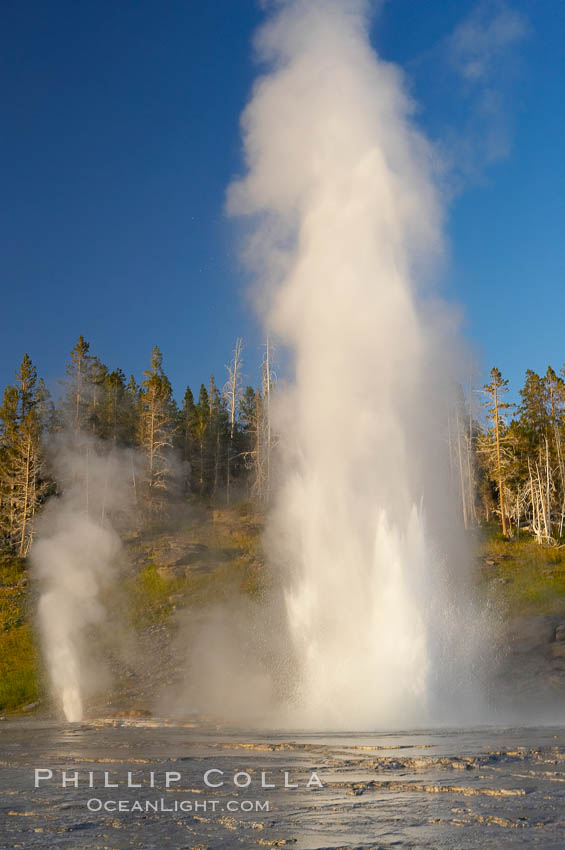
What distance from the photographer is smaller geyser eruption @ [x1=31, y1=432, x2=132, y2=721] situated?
31.4m

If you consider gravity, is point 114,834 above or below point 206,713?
above

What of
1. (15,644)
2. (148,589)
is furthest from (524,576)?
(15,644)

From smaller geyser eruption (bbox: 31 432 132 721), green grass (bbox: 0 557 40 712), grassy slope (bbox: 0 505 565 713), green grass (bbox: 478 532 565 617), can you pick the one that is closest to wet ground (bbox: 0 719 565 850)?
smaller geyser eruption (bbox: 31 432 132 721)

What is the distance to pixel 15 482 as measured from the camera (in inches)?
2120

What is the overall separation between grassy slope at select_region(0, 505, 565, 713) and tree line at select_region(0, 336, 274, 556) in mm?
7703

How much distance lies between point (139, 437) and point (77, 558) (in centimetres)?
2159

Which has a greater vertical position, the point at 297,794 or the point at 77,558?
the point at 77,558

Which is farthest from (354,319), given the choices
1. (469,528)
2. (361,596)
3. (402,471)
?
(469,528)

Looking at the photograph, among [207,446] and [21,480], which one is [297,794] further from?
[207,446]

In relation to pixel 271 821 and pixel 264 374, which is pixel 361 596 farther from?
pixel 264 374

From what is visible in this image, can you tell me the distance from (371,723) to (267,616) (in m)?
18.3

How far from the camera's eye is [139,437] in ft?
214

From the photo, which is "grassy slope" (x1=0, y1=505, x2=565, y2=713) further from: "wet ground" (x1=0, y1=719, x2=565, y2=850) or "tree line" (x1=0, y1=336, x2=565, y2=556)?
"wet ground" (x1=0, y1=719, x2=565, y2=850)

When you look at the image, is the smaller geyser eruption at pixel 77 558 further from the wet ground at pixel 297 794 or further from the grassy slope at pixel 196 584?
the wet ground at pixel 297 794
